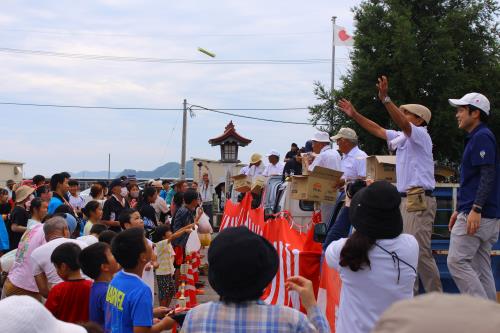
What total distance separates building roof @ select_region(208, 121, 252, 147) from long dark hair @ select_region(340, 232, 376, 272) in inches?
1105

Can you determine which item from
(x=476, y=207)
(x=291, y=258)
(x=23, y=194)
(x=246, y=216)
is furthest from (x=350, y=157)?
(x=23, y=194)

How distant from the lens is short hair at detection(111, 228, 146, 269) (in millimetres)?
4645

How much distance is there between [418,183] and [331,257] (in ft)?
9.27

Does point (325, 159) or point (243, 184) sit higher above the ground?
point (325, 159)

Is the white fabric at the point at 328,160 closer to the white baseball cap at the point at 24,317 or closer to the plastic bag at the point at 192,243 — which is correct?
the plastic bag at the point at 192,243

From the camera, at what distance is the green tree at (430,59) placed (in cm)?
2303

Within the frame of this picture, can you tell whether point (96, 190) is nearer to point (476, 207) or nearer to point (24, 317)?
point (476, 207)

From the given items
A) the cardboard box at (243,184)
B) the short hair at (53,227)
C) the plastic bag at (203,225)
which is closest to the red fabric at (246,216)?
the cardboard box at (243,184)

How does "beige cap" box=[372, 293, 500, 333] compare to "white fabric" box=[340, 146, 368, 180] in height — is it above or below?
below

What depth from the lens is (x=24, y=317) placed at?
235 cm

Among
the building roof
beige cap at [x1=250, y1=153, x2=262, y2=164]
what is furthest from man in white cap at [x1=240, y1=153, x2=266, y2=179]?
the building roof

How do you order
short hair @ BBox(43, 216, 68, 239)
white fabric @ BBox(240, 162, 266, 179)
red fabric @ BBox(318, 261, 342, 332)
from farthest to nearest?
white fabric @ BBox(240, 162, 266, 179) < short hair @ BBox(43, 216, 68, 239) < red fabric @ BBox(318, 261, 342, 332)

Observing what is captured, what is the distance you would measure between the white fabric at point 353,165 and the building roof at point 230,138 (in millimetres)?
22130

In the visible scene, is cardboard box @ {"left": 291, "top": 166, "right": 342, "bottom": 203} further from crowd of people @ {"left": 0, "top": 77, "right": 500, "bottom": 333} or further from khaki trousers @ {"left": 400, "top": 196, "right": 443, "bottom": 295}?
khaki trousers @ {"left": 400, "top": 196, "right": 443, "bottom": 295}
